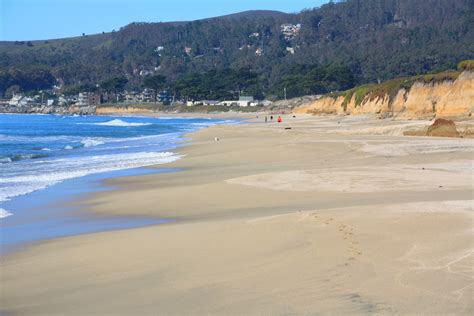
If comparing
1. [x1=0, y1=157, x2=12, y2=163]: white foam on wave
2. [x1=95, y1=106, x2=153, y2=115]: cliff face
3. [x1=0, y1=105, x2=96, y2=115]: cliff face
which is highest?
[x1=0, y1=157, x2=12, y2=163]: white foam on wave

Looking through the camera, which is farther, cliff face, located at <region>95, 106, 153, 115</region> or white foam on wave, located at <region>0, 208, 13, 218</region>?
cliff face, located at <region>95, 106, 153, 115</region>

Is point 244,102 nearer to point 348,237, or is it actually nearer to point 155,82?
point 155,82

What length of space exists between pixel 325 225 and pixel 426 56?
135 metres

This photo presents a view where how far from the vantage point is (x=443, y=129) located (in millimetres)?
27844

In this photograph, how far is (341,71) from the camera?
128250 millimetres

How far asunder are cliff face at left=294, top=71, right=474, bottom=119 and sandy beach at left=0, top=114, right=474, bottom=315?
23.6 meters

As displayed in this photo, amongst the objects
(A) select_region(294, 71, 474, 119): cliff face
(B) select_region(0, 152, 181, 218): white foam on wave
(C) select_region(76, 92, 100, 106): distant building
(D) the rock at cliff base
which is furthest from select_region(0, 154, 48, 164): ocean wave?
(C) select_region(76, 92, 100, 106): distant building

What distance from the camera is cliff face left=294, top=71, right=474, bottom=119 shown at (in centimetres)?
3809

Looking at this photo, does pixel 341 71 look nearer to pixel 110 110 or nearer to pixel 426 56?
pixel 426 56

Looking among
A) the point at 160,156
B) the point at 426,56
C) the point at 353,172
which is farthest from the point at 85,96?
the point at 353,172

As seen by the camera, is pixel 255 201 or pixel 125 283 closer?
pixel 125 283

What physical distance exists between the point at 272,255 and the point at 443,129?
21.4m

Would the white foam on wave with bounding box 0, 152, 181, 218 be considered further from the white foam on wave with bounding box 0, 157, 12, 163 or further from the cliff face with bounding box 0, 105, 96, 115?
the cliff face with bounding box 0, 105, 96, 115

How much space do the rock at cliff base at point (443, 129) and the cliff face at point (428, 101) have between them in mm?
9042
